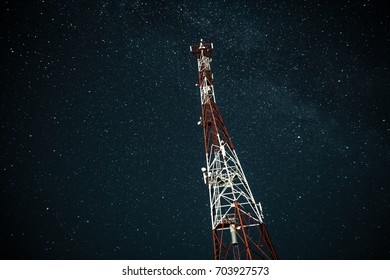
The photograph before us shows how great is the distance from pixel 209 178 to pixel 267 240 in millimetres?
3895

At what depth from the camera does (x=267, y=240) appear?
11922 mm

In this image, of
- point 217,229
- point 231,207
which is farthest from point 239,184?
point 217,229

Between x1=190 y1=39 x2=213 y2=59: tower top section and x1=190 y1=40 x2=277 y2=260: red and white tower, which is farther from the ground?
x1=190 y1=39 x2=213 y2=59: tower top section

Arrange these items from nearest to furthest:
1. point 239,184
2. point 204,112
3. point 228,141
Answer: point 239,184 → point 228,141 → point 204,112

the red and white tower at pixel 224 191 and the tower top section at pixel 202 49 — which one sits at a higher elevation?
the tower top section at pixel 202 49

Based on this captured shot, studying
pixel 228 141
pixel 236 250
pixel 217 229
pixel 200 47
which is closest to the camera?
pixel 236 250

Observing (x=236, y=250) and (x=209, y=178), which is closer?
(x=236, y=250)

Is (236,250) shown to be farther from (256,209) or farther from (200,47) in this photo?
(200,47)

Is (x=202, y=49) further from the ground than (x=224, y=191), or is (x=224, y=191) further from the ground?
(x=202, y=49)
